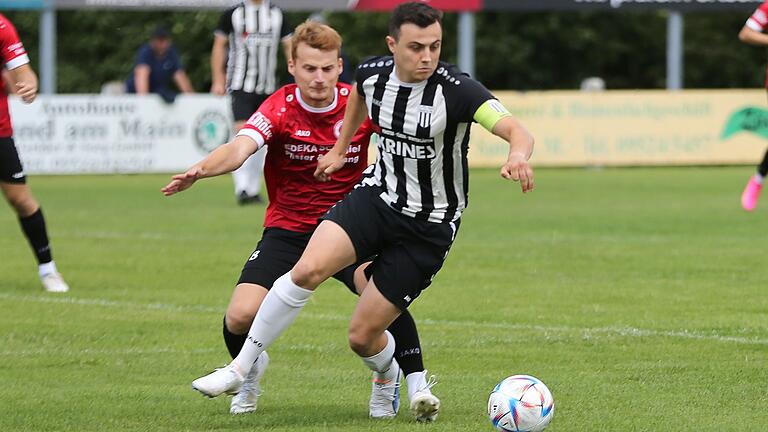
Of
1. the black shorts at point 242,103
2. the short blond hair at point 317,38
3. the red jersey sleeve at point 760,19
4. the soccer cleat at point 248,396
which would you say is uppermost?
the short blond hair at point 317,38

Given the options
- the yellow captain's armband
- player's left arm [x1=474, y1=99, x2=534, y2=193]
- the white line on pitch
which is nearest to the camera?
player's left arm [x1=474, y1=99, x2=534, y2=193]

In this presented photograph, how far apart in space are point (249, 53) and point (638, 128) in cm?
932

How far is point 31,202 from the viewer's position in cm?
1000

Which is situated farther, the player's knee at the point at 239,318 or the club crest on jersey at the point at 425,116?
the player's knee at the point at 239,318

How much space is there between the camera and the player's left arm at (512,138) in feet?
17.4

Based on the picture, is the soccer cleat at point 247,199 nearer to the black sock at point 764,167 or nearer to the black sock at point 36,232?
the black sock at point 764,167


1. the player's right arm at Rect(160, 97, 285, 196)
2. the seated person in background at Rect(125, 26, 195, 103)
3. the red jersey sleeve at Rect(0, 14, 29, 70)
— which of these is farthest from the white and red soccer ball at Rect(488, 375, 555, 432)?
the seated person in background at Rect(125, 26, 195, 103)

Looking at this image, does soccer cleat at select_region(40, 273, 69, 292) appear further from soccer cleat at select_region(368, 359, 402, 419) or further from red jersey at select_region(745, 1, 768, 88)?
red jersey at select_region(745, 1, 768, 88)

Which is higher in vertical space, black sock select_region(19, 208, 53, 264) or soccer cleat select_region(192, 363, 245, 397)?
soccer cleat select_region(192, 363, 245, 397)

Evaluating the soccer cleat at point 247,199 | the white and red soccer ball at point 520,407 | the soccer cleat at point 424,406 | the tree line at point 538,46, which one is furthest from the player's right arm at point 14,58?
the tree line at point 538,46

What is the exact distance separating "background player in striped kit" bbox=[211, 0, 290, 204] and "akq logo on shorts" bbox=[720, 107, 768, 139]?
9.74m

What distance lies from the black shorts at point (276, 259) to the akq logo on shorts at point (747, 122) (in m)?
17.8

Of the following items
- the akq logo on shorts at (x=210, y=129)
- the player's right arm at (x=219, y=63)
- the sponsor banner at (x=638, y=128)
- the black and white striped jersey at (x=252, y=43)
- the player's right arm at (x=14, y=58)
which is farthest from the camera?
the sponsor banner at (x=638, y=128)

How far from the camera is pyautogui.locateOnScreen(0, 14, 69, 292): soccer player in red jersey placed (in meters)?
9.41
